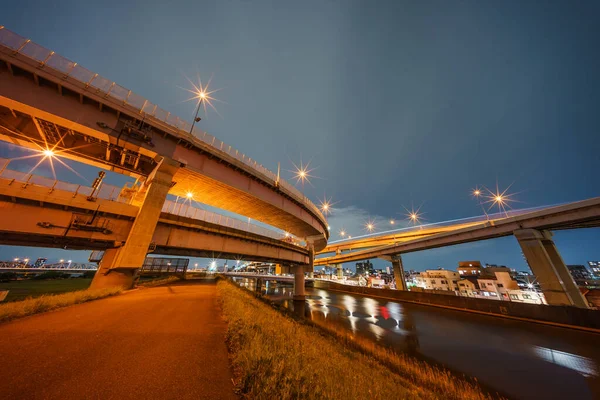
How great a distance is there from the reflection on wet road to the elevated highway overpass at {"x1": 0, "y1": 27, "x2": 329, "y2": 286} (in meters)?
19.7

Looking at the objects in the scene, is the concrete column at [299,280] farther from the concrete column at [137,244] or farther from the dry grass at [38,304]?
the dry grass at [38,304]

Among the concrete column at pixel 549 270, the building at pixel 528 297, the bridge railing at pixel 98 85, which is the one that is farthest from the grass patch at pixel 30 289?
the building at pixel 528 297

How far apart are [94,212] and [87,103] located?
309 inches

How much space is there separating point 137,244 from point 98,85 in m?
11.8

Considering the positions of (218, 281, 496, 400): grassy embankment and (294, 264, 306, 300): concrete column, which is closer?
(218, 281, 496, 400): grassy embankment

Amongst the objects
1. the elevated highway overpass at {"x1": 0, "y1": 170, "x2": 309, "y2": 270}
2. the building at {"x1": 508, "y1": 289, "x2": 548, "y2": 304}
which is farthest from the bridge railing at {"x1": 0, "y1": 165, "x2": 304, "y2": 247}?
the building at {"x1": 508, "y1": 289, "x2": 548, "y2": 304}

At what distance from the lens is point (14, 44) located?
453 inches

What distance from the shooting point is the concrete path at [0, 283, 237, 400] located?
3494mm

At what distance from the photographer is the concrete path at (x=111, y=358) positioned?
138 inches

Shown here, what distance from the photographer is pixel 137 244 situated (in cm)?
1460

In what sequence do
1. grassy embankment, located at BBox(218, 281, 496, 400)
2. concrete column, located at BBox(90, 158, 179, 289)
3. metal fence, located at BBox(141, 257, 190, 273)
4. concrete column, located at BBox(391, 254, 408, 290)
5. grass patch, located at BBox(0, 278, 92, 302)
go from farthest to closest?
1. concrete column, located at BBox(391, 254, 408, 290)
2. metal fence, located at BBox(141, 257, 190, 273)
3. grass patch, located at BBox(0, 278, 92, 302)
4. concrete column, located at BBox(90, 158, 179, 289)
5. grassy embankment, located at BBox(218, 281, 496, 400)

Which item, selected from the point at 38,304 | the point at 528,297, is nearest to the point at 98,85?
the point at 38,304

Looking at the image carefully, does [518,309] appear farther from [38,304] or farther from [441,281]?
[441,281]

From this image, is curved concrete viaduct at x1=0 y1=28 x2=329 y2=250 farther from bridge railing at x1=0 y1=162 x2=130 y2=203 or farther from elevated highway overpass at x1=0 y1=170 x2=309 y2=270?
elevated highway overpass at x1=0 y1=170 x2=309 y2=270
